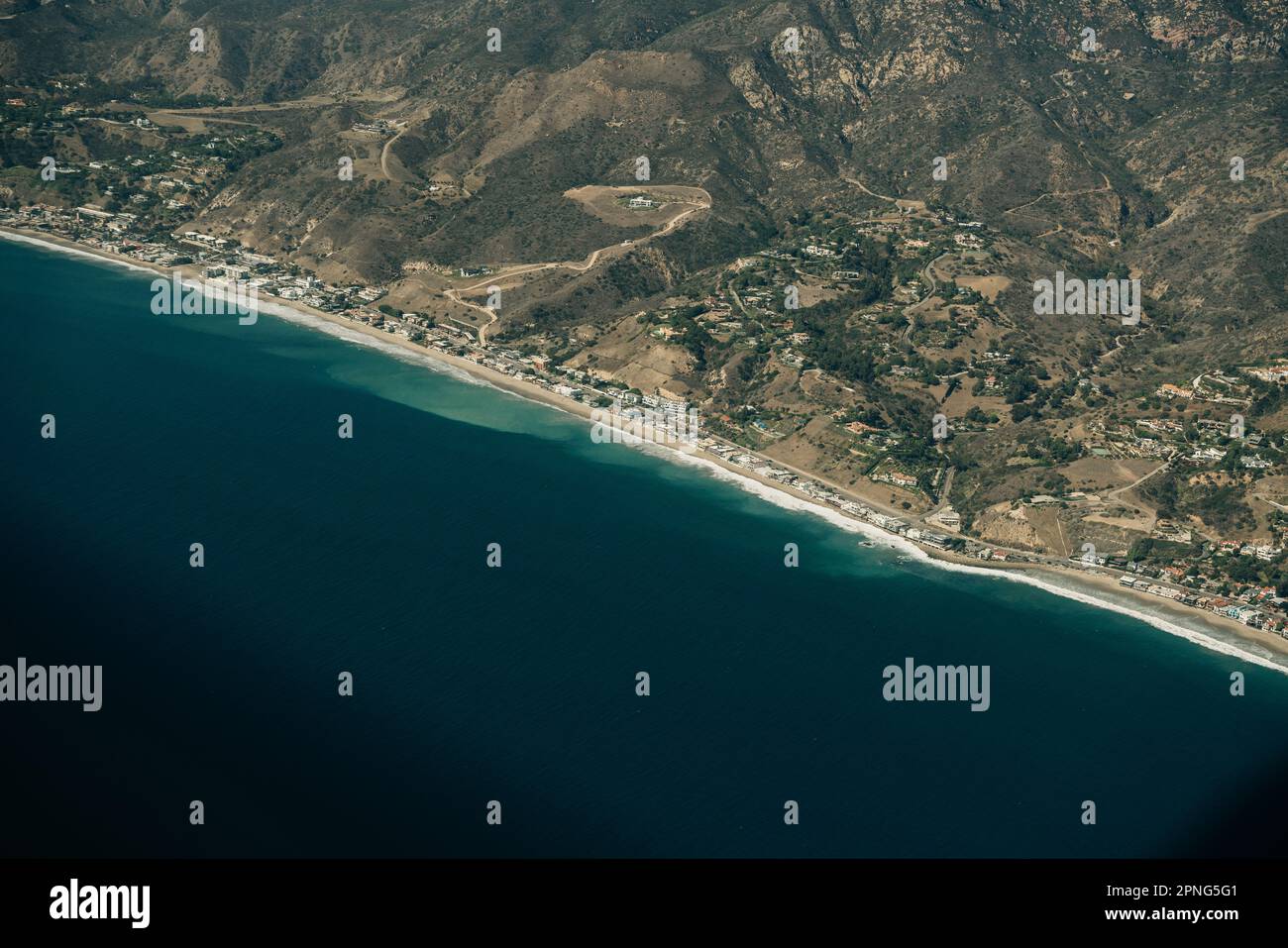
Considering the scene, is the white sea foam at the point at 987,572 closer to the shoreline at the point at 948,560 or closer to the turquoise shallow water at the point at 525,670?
the shoreline at the point at 948,560

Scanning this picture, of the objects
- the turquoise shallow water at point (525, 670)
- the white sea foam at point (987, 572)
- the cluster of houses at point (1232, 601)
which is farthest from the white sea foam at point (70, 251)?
the cluster of houses at point (1232, 601)

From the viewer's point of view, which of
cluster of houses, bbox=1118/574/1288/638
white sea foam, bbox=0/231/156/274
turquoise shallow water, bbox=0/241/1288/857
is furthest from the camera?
white sea foam, bbox=0/231/156/274

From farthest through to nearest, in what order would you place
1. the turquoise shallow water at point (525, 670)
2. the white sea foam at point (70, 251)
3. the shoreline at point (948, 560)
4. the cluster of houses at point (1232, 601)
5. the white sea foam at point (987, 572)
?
the white sea foam at point (70, 251)
the cluster of houses at point (1232, 601)
the shoreline at point (948, 560)
the white sea foam at point (987, 572)
the turquoise shallow water at point (525, 670)

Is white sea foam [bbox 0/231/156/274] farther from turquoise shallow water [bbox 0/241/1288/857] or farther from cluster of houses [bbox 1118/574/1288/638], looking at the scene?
cluster of houses [bbox 1118/574/1288/638]

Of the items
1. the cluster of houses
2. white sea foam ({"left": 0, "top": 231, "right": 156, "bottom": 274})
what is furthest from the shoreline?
white sea foam ({"left": 0, "top": 231, "right": 156, "bottom": 274})

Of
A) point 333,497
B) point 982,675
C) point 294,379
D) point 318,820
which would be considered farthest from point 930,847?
point 294,379
